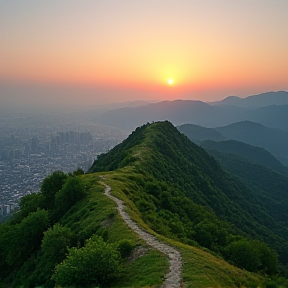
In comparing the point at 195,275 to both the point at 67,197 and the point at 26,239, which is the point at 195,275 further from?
the point at 67,197

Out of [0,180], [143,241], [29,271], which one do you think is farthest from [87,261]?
[0,180]

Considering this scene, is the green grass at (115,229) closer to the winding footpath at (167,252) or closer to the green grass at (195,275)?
the green grass at (195,275)

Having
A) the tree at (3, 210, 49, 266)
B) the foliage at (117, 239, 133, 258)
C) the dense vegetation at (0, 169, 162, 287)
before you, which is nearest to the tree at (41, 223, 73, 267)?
the dense vegetation at (0, 169, 162, 287)

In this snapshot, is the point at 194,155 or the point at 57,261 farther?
the point at 194,155

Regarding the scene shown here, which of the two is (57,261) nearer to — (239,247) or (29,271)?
(29,271)

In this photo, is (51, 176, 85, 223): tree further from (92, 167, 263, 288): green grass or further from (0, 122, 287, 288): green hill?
(92, 167, 263, 288): green grass

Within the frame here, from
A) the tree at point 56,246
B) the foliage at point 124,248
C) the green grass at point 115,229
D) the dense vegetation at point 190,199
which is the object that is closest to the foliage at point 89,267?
the green grass at point 115,229

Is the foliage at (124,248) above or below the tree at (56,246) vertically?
above
